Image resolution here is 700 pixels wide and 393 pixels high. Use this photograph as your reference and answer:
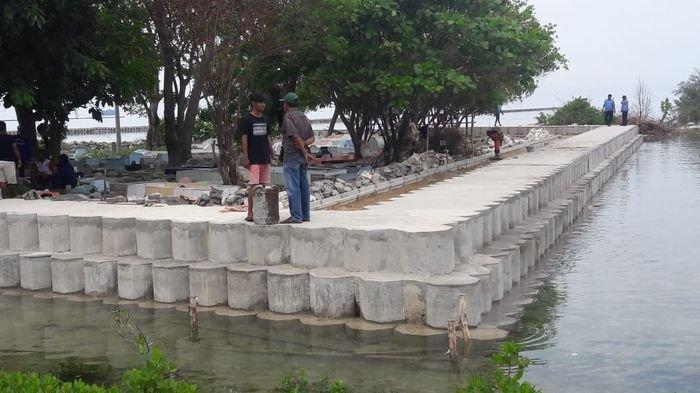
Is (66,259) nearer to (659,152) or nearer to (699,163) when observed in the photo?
(699,163)

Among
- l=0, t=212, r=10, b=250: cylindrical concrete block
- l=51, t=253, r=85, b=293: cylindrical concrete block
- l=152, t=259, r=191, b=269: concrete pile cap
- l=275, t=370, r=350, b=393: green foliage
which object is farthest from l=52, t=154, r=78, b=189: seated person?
l=275, t=370, r=350, b=393: green foliage

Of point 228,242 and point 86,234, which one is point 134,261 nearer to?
point 86,234

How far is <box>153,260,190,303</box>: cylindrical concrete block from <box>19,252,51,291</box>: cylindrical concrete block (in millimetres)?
1919

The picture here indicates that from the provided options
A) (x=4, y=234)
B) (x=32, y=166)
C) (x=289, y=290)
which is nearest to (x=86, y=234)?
(x=4, y=234)

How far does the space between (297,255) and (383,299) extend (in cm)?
137

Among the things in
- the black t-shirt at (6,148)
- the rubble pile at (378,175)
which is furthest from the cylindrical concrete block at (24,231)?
the black t-shirt at (6,148)

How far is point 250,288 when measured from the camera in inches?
400

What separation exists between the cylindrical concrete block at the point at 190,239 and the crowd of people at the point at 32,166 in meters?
5.61

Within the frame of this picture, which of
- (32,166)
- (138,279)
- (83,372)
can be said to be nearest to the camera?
(83,372)

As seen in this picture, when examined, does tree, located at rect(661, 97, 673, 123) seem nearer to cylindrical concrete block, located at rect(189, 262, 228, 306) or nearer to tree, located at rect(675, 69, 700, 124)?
tree, located at rect(675, 69, 700, 124)

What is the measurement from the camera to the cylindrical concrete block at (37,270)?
11570mm

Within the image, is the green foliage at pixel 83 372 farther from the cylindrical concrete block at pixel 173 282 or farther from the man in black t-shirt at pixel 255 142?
the man in black t-shirt at pixel 255 142

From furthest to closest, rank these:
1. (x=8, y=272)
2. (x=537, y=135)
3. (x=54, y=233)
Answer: (x=537, y=135) → (x=8, y=272) → (x=54, y=233)

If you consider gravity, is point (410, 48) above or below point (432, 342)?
above
